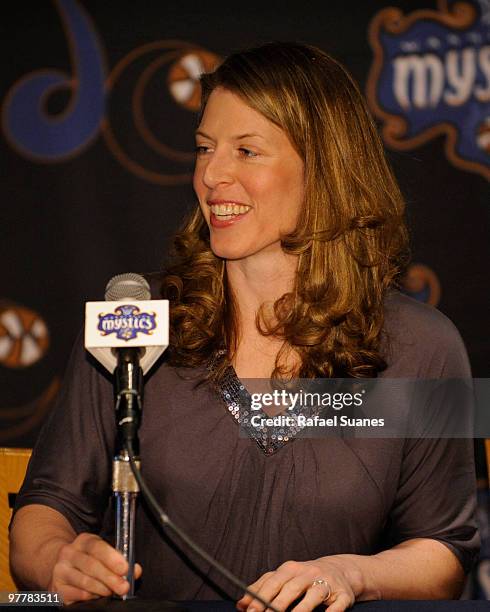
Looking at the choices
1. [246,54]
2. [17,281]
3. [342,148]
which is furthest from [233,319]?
[17,281]

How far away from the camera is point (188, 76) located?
254 centimetres

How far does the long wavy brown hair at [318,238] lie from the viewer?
193 centimetres

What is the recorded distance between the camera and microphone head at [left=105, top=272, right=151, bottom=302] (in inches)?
51.1

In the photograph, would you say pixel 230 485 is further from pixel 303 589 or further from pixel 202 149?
pixel 202 149

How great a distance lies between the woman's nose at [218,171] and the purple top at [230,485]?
389mm

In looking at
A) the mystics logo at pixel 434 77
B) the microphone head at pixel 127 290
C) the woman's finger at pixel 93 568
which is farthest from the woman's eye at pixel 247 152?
the woman's finger at pixel 93 568

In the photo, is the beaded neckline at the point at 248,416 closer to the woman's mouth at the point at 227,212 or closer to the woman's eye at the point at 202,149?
the woman's mouth at the point at 227,212

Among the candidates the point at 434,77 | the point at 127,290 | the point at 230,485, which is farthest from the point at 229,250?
the point at 434,77

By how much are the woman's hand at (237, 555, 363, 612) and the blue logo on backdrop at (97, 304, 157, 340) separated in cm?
40

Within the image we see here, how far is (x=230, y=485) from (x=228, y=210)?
1.74 feet

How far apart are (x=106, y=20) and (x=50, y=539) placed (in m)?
1.43

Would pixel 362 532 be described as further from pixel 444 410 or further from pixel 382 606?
pixel 382 606

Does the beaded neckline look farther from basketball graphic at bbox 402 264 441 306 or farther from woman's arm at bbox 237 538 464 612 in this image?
basketball graphic at bbox 402 264 441 306

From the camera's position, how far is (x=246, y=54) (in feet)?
6.45
